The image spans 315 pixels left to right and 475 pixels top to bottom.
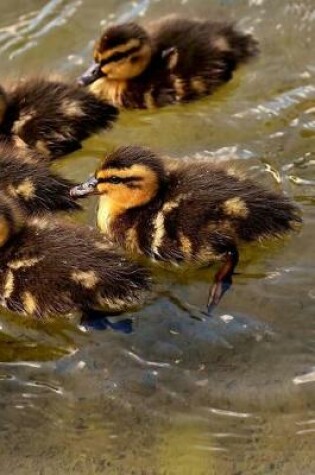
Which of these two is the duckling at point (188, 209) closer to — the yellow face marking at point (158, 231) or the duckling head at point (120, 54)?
the yellow face marking at point (158, 231)

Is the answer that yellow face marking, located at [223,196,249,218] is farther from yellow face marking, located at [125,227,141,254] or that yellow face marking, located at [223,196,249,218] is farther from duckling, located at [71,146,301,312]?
yellow face marking, located at [125,227,141,254]

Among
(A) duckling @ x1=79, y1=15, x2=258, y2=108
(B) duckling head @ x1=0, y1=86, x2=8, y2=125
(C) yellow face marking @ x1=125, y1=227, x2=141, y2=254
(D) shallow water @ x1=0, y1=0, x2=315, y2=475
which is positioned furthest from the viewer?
(A) duckling @ x1=79, y1=15, x2=258, y2=108

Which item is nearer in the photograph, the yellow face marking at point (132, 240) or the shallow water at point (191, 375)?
the shallow water at point (191, 375)

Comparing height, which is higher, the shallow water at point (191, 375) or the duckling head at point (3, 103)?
the duckling head at point (3, 103)

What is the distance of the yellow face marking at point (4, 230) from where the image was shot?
2.33m

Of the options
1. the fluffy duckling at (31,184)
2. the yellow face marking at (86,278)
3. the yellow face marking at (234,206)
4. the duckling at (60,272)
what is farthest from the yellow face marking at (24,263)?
the yellow face marking at (234,206)

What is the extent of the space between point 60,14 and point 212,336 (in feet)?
6.27

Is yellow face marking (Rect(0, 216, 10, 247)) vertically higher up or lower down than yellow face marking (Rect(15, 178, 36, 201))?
higher up

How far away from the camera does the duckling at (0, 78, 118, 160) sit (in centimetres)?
299

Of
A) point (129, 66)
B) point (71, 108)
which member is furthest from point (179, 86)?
point (71, 108)

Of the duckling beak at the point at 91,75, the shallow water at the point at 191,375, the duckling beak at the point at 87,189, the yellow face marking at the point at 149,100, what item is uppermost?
the duckling beak at the point at 87,189

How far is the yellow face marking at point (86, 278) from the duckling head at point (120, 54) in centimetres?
106

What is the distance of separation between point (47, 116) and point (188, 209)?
762 millimetres

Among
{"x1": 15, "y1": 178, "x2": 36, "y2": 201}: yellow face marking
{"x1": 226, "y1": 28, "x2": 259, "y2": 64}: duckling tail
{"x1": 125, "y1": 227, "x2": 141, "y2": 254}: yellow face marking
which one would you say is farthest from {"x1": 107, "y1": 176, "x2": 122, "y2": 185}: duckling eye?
{"x1": 226, "y1": 28, "x2": 259, "y2": 64}: duckling tail
